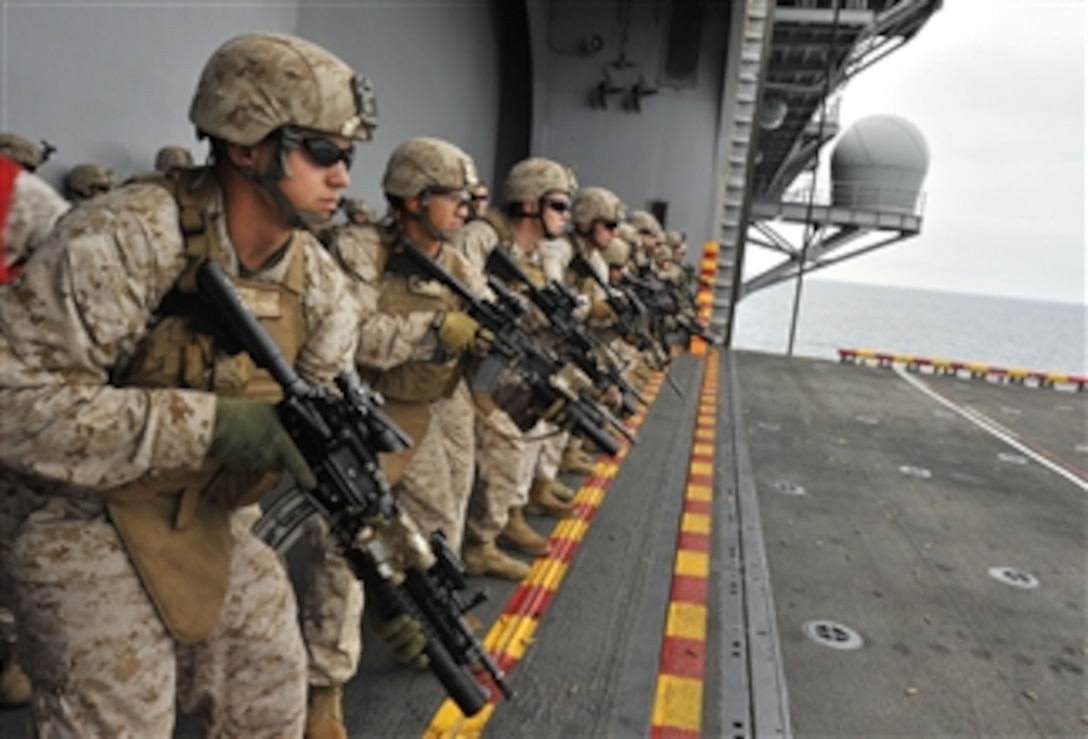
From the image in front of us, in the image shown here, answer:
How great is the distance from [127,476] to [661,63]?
11935mm

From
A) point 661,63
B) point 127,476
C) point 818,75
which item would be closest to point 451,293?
point 127,476

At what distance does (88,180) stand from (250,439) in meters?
3.59

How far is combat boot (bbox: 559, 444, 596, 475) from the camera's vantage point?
18.0 ft

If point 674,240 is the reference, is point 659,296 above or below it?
below

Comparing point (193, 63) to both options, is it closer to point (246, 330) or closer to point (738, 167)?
point (246, 330)

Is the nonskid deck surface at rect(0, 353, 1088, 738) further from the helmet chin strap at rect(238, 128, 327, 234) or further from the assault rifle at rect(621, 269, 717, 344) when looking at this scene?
the helmet chin strap at rect(238, 128, 327, 234)

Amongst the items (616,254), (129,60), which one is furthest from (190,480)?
(616,254)

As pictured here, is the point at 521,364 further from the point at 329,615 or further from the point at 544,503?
the point at 544,503

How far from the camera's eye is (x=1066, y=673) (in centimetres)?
326

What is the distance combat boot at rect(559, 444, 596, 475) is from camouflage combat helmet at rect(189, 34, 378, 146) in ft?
13.1

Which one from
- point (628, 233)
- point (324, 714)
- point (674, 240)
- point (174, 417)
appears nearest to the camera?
point (174, 417)

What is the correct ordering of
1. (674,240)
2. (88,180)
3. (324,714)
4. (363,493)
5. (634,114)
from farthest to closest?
1. (634,114)
2. (674,240)
3. (88,180)
4. (324,714)
5. (363,493)

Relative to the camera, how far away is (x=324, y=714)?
231cm

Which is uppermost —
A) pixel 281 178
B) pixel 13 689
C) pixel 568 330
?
pixel 281 178
